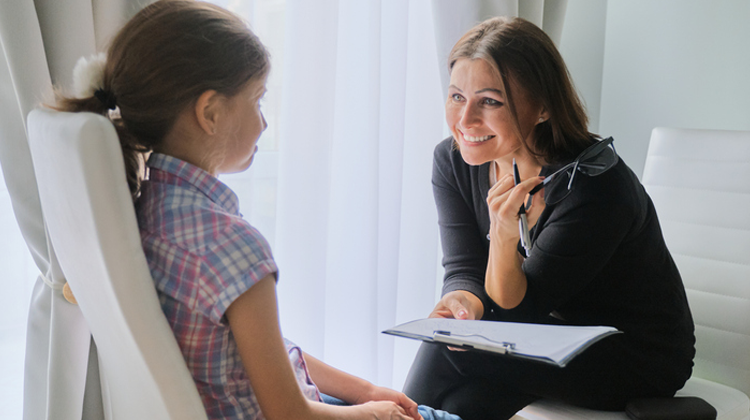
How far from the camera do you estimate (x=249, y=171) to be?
1465mm

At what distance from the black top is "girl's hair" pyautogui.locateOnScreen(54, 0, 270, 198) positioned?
0.68 meters

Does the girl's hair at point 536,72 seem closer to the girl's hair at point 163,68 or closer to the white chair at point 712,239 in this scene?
the white chair at point 712,239

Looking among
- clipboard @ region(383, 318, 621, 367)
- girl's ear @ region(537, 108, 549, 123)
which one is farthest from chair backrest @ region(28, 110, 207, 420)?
girl's ear @ region(537, 108, 549, 123)

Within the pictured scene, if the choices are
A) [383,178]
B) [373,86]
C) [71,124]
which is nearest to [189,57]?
[71,124]

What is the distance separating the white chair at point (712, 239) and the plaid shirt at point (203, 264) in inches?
27.4

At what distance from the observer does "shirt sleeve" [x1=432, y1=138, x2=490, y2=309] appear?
136 centimetres

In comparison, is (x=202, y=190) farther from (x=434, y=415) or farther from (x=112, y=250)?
(x=434, y=415)

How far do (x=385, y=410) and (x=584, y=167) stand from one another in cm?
58

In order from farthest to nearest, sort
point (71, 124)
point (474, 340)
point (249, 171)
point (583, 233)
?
point (249, 171) → point (583, 233) → point (474, 340) → point (71, 124)

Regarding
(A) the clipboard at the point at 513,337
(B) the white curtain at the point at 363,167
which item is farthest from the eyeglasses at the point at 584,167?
(B) the white curtain at the point at 363,167

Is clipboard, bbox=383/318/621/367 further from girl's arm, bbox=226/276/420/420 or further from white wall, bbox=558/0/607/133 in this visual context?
white wall, bbox=558/0/607/133

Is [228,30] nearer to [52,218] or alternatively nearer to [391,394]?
[52,218]

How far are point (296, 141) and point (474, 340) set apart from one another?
0.83 metres

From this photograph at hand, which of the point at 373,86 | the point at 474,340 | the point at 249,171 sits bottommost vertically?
the point at 474,340
